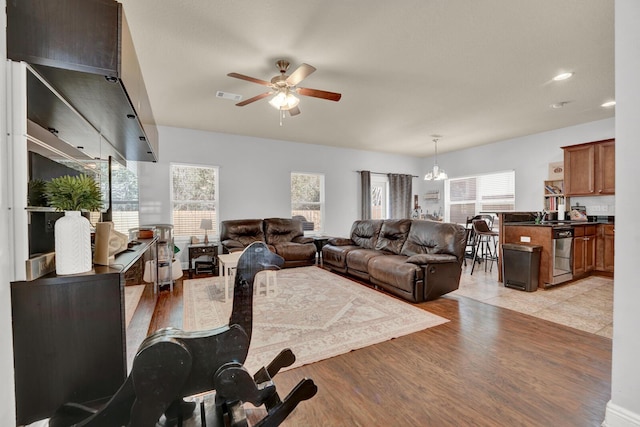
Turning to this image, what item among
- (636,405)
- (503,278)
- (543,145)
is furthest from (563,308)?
(543,145)

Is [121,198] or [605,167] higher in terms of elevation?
[605,167]

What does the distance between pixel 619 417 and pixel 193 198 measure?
5.93 metres

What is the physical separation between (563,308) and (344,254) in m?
2.83

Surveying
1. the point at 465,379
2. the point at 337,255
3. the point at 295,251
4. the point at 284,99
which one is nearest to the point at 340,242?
the point at 337,255

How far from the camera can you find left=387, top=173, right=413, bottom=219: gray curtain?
25.2ft

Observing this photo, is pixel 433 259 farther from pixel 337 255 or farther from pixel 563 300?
pixel 337 255

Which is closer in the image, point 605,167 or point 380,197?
point 605,167

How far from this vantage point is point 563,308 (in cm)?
315

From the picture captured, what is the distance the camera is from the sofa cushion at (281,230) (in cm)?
576

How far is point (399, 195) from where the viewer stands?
7762 millimetres

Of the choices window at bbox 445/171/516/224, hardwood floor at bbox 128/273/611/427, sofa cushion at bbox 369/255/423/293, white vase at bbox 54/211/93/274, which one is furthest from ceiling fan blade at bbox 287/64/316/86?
window at bbox 445/171/516/224

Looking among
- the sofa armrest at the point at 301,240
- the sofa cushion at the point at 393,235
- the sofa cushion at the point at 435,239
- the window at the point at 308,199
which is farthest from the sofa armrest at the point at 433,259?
the window at the point at 308,199

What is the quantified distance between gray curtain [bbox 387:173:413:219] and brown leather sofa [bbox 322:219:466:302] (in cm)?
272

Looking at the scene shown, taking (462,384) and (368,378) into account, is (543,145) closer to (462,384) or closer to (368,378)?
(462,384)
